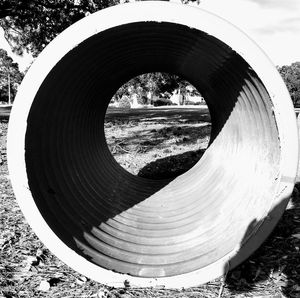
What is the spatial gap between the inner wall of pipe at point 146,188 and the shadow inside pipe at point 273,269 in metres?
0.34

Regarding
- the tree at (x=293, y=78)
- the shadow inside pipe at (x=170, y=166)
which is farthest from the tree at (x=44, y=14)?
the tree at (x=293, y=78)

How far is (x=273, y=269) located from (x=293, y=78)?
2804 inches

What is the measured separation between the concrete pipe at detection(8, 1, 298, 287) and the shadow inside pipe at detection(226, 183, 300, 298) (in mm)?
332

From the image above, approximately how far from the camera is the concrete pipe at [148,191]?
284cm

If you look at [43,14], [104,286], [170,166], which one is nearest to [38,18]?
[43,14]

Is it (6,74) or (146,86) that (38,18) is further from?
(6,74)

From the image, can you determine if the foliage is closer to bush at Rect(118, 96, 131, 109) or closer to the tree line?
bush at Rect(118, 96, 131, 109)

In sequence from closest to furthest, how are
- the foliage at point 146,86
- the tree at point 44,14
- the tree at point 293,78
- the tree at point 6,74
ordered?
the tree at point 44,14
the foliage at point 146,86
the tree at point 293,78
the tree at point 6,74

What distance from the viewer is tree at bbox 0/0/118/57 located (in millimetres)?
15055

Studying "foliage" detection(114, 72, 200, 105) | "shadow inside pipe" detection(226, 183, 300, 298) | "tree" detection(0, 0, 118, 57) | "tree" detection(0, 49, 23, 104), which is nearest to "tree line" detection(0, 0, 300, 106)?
"tree" detection(0, 0, 118, 57)

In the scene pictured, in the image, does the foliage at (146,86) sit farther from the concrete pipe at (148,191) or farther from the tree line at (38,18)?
the concrete pipe at (148,191)

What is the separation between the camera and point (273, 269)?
3611mm

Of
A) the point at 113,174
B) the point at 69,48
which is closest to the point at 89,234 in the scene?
the point at 69,48

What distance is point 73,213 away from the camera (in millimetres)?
3668
